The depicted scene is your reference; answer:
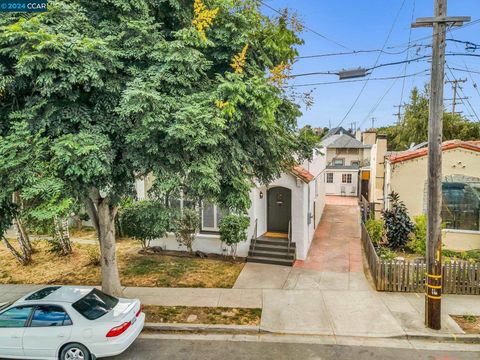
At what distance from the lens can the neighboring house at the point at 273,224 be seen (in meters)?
13.3

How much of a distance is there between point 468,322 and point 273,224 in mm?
7850

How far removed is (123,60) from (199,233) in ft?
27.5

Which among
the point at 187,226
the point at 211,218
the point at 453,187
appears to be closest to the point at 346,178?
the point at 453,187

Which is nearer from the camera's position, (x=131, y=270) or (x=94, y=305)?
(x=94, y=305)

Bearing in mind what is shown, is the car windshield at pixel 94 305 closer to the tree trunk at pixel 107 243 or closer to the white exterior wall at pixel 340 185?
the tree trunk at pixel 107 243

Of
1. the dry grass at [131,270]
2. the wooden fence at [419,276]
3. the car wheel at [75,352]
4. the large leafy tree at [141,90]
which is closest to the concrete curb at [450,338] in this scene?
the wooden fence at [419,276]

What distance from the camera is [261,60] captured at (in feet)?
27.1

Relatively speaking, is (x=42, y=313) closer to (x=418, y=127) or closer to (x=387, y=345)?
(x=387, y=345)

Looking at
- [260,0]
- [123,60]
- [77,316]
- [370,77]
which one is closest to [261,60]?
[260,0]

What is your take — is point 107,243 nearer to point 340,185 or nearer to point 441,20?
point 441,20

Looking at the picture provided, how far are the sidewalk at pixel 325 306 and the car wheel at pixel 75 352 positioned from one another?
10.1ft

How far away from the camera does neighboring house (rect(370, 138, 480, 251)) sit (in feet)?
45.4

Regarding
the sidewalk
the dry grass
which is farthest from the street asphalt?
the dry grass

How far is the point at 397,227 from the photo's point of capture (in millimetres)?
14086
